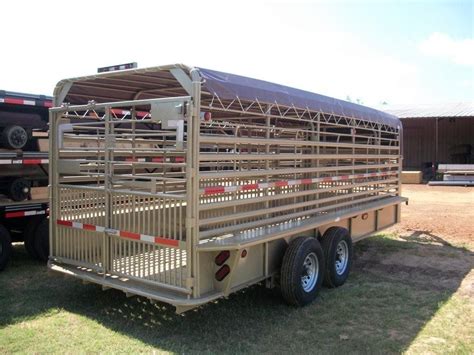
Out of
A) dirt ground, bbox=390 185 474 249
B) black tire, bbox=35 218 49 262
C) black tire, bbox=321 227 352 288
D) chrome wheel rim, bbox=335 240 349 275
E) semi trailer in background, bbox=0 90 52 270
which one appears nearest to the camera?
black tire, bbox=321 227 352 288

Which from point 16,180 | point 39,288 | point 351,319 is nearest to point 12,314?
point 39,288

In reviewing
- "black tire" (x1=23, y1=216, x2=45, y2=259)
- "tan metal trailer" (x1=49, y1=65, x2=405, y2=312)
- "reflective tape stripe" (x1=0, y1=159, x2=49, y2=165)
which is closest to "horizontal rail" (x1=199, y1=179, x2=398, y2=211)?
"tan metal trailer" (x1=49, y1=65, x2=405, y2=312)

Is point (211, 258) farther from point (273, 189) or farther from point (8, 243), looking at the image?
point (8, 243)

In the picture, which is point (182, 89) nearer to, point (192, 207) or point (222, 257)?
point (192, 207)

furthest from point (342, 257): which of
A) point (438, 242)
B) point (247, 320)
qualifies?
point (438, 242)

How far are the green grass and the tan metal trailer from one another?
1.20 feet

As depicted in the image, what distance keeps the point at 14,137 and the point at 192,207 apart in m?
3.85

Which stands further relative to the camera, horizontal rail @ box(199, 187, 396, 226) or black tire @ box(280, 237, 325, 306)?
black tire @ box(280, 237, 325, 306)

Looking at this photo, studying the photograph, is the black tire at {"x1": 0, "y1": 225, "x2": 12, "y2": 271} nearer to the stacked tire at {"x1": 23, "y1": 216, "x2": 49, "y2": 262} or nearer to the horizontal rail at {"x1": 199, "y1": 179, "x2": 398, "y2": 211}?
the stacked tire at {"x1": 23, "y1": 216, "x2": 49, "y2": 262}

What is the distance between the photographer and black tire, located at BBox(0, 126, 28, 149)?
22.0ft

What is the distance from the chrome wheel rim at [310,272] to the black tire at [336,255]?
0.41 m

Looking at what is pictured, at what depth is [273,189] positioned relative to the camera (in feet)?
18.3

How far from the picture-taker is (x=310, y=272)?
5449 mm

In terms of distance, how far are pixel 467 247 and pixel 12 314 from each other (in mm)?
7027
